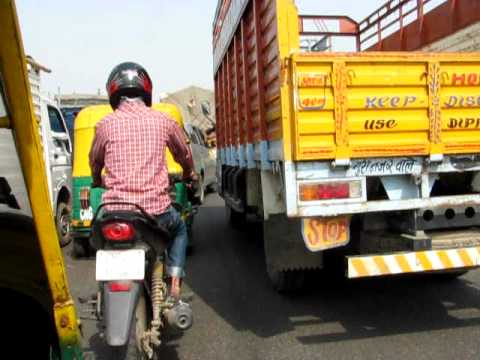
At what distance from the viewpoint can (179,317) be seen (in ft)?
9.96

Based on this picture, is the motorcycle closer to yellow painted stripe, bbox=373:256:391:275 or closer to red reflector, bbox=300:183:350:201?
red reflector, bbox=300:183:350:201

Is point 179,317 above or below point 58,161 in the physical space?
below

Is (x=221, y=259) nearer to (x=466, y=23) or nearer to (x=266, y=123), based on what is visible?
(x=266, y=123)

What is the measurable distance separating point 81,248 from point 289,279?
3.51m

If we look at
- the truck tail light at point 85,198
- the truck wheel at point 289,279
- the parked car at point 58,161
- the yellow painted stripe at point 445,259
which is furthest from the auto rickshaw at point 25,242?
the parked car at point 58,161

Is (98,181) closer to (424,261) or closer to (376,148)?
(376,148)

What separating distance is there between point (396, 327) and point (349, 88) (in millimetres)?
1856

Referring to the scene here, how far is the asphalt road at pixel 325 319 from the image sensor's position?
3633 mm

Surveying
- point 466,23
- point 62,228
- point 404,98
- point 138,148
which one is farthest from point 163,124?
point 62,228

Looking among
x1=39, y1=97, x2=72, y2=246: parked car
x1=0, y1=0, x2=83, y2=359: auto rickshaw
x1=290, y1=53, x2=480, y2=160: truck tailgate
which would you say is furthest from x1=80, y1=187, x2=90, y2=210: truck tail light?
x1=0, y1=0, x2=83, y2=359: auto rickshaw

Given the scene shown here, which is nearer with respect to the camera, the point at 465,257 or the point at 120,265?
the point at 120,265

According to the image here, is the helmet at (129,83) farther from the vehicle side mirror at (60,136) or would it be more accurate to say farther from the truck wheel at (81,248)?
the vehicle side mirror at (60,136)

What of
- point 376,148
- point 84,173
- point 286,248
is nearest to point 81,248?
point 84,173

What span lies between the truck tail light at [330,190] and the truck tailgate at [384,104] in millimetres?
185
